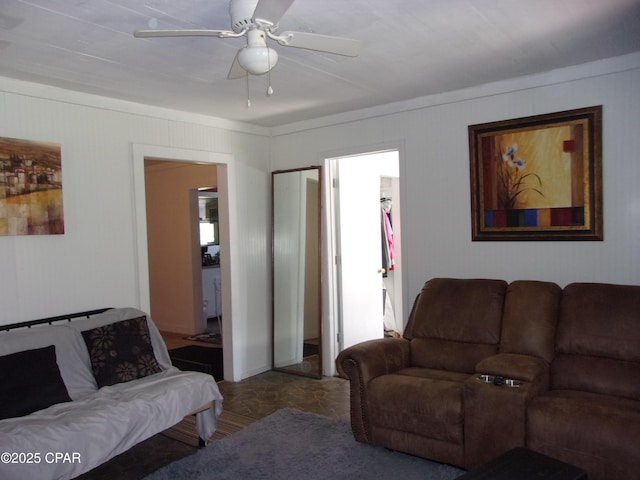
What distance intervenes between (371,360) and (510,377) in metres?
0.85

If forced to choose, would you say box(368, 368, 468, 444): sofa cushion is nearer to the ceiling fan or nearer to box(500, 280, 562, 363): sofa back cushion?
box(500, 280, 562, 363): sofa back cushion

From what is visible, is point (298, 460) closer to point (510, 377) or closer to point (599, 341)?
point (510, 377)

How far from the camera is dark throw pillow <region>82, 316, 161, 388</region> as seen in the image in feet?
10.0

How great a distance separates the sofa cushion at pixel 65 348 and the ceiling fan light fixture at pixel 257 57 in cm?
209

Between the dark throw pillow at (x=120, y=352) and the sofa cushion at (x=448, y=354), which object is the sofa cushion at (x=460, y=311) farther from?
the dark throw pillow at (x=120, y=352)

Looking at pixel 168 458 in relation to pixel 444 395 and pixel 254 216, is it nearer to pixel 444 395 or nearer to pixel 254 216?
pixel 444 395

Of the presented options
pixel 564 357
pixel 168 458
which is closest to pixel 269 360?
pixel 168 458

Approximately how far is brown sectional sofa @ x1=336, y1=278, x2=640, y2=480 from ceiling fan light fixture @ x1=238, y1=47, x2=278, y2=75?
1868 mm

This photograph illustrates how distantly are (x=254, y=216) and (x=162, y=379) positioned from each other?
209 cm

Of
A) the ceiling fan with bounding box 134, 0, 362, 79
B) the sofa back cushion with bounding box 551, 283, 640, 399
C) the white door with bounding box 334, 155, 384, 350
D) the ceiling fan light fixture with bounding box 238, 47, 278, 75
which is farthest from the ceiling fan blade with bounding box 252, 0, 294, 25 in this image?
the white door with bounding box 334, 155, 384, 350

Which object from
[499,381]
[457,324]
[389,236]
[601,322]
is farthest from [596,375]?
[389,236]

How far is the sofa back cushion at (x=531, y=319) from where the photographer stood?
3016mm

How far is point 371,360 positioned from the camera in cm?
313

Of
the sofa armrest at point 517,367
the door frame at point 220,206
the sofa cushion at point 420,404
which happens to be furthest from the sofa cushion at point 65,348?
the sofa armrest at point 517,367
